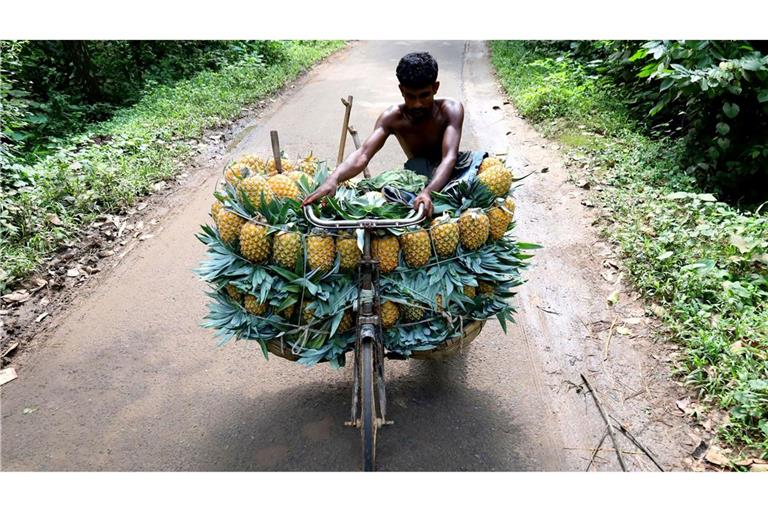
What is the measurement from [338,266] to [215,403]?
4.51 feet

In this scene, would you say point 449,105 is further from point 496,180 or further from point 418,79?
point 496,180

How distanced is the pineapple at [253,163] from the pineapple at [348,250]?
2.39 feet

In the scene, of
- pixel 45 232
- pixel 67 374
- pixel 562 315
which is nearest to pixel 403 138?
pixel 562 315

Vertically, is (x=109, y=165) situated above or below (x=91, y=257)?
above

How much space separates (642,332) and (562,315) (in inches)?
21.5

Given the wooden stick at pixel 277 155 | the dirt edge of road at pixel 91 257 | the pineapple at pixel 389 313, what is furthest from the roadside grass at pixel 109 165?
the pineapple at pixel 389 313

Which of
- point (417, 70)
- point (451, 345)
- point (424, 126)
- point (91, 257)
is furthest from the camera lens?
point (91, 257)

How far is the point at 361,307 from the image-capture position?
96.0 inches

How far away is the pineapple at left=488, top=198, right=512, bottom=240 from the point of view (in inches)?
105

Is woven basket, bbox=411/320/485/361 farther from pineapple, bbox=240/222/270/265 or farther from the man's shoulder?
the man's shoulder

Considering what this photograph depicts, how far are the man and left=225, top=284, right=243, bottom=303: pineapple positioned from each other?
2.06 feet

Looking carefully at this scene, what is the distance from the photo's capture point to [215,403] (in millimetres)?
3248

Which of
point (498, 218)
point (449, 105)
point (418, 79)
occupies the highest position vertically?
point (418, 79)

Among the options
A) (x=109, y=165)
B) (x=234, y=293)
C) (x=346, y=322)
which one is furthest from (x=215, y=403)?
(x=109, y=165)
